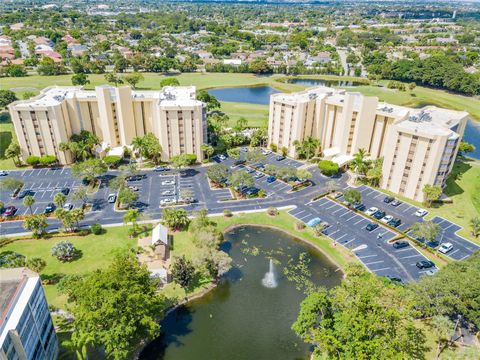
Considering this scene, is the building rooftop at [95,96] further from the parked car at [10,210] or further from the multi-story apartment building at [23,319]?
the multi-story apartment building at [23,319]

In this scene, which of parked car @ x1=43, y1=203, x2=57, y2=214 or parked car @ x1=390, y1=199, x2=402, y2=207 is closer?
parked car @ x1=43, y1=203, x2=57, y2=214

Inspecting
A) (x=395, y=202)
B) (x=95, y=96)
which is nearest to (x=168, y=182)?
(x=95, y=96)

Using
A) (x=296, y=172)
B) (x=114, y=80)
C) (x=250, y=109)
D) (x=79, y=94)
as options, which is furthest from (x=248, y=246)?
(x=114, y=80)

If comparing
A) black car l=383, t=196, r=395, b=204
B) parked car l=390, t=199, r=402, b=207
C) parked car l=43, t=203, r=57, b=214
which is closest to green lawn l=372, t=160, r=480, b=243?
parked car l=390, t=199, r=402, b=207

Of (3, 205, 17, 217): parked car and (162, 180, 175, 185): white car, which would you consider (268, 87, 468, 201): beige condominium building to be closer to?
(162, 180, 175, 185): white car

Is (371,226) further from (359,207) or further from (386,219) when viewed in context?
(359,207)

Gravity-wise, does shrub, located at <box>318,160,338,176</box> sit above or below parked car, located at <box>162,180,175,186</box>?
above

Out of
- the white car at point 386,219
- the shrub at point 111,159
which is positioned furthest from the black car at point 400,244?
the shrub at point 111,159
